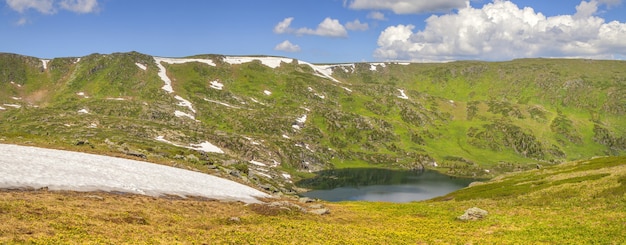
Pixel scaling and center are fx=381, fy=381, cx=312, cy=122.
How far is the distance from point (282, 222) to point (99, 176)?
23.8m

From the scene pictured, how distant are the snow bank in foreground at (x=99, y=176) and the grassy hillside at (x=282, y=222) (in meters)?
3.59

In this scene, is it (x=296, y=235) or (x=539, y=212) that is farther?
(x=539, y=212)

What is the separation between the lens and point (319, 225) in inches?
1517

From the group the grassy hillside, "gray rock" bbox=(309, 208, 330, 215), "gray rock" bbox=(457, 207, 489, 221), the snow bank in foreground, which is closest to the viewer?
the grassy hillside

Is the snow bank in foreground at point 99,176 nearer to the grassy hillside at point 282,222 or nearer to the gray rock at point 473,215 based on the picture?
the grassy hillside at point 282,222

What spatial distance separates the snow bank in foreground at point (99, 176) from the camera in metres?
39.2

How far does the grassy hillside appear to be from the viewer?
2679 cm

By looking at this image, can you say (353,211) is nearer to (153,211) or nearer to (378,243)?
(378,243)

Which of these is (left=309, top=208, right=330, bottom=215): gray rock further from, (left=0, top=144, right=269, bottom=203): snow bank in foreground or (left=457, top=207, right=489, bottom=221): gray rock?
(left=457, top=207, right=489, bottom=221): gray rock

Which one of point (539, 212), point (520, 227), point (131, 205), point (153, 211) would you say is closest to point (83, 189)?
point (131, 205)

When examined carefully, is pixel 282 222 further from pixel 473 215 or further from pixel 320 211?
pixel 473 215

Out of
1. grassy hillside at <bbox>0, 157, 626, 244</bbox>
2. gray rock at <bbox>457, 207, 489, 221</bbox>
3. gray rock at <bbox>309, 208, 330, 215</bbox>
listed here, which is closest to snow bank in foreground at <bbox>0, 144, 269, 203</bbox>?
grassy hillside at <bbox>0, 157, 626, 244</bbox>

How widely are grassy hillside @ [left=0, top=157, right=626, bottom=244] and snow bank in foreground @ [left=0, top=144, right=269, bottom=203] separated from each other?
359cm

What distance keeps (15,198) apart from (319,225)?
26.3m
